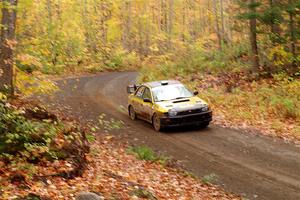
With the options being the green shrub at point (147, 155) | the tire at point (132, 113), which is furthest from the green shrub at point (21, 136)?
the tire at point (132, 113)

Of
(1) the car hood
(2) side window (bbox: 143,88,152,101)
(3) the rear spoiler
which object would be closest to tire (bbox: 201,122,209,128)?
(1) the car hood

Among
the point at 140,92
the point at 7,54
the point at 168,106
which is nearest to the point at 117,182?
the point at 7,54

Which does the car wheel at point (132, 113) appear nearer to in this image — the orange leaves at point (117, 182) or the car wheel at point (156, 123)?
the car wheel at point (156, 123)

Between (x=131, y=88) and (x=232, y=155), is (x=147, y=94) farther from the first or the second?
(x=232, y=155)

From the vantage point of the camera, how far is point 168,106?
15.3m

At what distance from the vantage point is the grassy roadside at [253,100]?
16.3 metres

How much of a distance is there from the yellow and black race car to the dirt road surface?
40 centimetres

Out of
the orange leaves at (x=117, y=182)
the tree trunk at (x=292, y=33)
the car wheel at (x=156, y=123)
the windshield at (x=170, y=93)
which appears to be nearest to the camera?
the orange leaves at (x=117, y=182)

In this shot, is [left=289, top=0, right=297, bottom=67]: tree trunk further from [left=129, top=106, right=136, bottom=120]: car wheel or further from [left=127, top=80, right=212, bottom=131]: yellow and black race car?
[left=129, top=106, right=136, bottom=120]: car wheel

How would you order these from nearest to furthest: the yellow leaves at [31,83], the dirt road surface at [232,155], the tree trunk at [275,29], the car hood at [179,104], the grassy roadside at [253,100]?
the dirt road surface at [232,155], the yellow leaves at [31,83], the car hood at [179,104], the grassy roadside at [253,100], the tree trunk at [275,29]

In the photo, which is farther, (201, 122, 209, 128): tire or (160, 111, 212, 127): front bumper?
(201, 122, 209, 128): tire

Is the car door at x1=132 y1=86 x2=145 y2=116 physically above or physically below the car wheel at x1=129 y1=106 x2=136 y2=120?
above

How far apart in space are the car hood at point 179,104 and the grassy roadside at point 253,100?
6.18ft

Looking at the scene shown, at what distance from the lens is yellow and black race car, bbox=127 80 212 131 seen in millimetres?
15031
